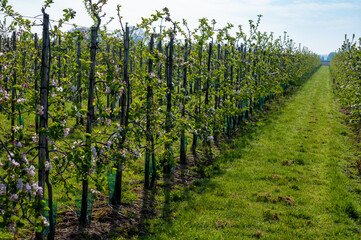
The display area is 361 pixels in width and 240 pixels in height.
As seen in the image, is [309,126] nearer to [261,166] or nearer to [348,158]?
[348,158]

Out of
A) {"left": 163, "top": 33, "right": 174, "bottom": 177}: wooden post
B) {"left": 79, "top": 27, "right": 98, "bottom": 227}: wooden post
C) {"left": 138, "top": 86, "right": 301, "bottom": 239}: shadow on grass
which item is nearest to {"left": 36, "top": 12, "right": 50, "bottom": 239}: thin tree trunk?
{"left": 79, "top": 27, "right": 98, "bottom": 227}: wooden post

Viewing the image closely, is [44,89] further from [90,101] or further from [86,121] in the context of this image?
[86,121]

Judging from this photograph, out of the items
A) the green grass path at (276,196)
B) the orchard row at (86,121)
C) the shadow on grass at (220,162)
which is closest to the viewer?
the orchard row at (86,121)

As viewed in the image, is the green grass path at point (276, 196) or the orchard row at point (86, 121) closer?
the orchard row at point (86, 121)

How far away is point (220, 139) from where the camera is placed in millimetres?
17422

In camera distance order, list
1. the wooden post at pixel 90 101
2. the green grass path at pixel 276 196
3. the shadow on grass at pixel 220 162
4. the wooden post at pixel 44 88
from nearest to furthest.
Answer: the wooden post at pixel 44 88 < the wooden post at pixel 90 101 < the green grass path at pixel 276 196 < the shadow on grass at pixel 220 162

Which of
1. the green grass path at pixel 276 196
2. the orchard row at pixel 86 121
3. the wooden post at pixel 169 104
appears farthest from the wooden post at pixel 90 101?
the wooden post at pixel 169 104

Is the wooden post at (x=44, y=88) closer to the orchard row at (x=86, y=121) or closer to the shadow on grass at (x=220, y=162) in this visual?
the orchard row at (x=86, y=121)

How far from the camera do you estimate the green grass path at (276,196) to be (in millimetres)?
7785

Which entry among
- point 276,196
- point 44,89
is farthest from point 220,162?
point 44,89

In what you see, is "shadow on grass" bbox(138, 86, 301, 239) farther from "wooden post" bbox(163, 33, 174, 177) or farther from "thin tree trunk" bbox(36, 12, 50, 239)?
"thin tree trunk" bbox(36, 12, 50, 239)

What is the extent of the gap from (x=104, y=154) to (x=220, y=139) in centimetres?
1175

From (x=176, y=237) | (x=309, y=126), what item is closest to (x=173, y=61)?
(x=176, y=237)

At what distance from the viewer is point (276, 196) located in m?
9.80
